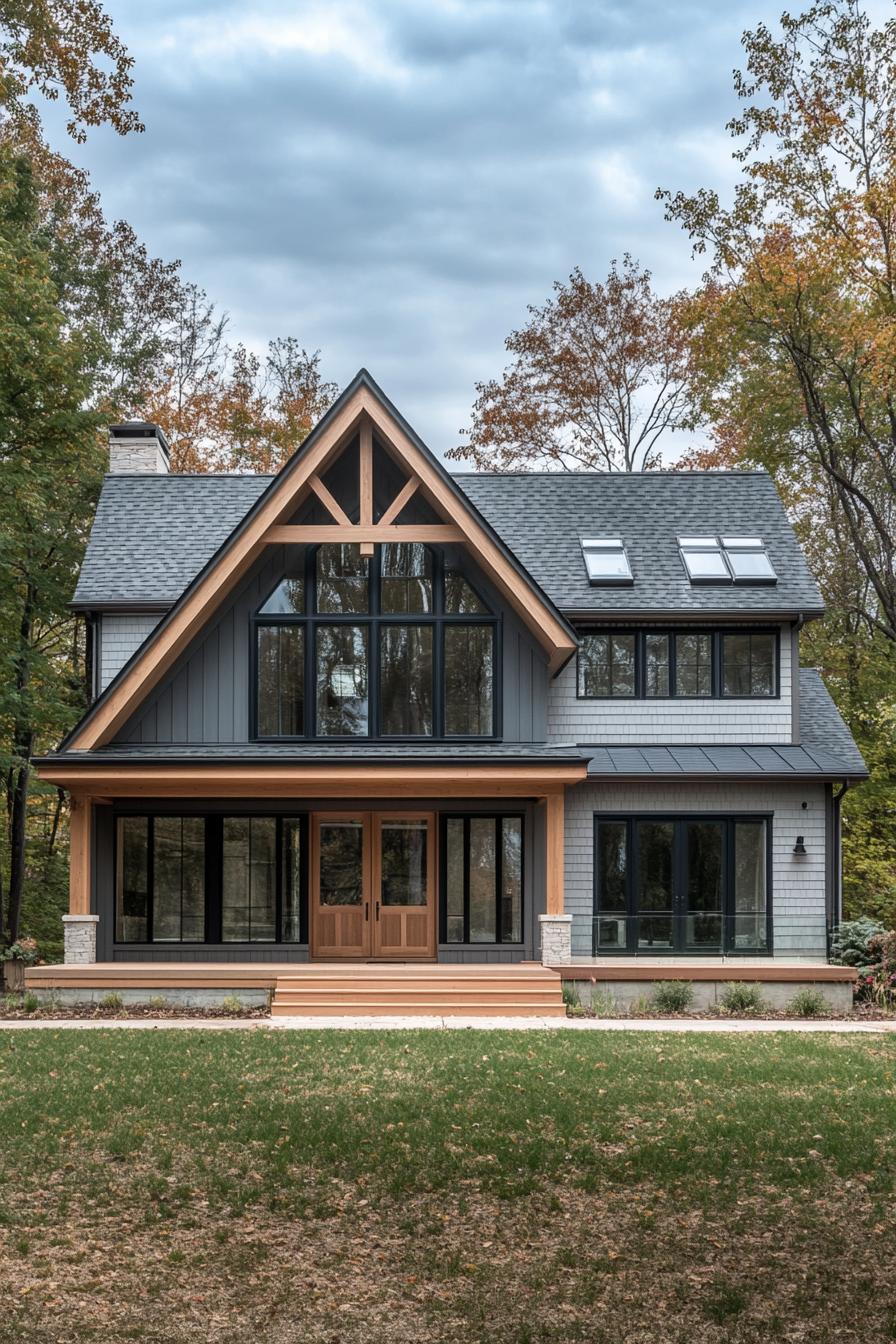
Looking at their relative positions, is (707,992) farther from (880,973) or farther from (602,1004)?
(880,973)

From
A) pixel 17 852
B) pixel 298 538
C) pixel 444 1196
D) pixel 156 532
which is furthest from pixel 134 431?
pixel 444 1196

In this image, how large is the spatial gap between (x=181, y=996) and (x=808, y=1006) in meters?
8.08

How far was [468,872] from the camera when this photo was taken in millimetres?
17875

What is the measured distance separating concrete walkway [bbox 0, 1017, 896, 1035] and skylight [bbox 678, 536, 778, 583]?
279 inches

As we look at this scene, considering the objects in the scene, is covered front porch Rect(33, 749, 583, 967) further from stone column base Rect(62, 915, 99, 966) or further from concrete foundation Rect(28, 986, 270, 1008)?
concrete foundation Rect(28, 986, 270, 1008)

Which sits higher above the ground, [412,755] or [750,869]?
[412,755]

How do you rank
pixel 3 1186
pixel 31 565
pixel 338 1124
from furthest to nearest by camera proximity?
1. pixel 31 565
2. pixel 338 1124
3. pixel 3 1186

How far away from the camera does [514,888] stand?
17.8 meters

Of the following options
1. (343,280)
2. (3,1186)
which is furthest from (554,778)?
(343,280)

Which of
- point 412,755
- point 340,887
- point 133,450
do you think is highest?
point 133,450

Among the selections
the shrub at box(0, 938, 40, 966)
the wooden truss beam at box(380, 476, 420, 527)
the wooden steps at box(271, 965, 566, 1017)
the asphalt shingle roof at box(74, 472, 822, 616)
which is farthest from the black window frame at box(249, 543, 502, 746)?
the shrub at box(0, 938, 40, 966)

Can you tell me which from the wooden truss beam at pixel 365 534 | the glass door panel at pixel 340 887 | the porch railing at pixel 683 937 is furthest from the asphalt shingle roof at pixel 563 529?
the porch railing at pixel 683 937

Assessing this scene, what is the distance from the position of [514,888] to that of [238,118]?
11.7m

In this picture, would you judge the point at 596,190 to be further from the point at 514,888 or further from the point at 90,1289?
the point at 90,1289
